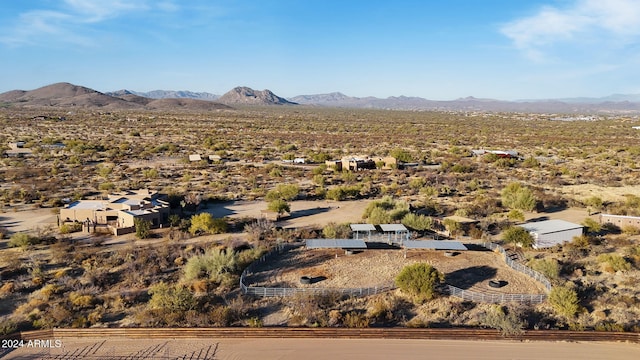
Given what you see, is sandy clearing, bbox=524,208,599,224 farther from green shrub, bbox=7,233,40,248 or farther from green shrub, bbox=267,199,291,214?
green shrub, bbox=7,233,40,248

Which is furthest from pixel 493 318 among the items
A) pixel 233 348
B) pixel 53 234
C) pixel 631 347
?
pixel 53 234

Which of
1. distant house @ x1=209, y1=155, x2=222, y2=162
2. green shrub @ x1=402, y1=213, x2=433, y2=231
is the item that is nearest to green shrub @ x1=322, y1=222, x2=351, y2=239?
green shrub @ x1=402, y1=213, x2=433, y2=231

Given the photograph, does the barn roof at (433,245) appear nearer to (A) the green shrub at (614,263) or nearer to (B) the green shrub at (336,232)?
(B) the green shrub at (336,232)

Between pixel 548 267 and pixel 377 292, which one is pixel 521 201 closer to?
pixel 548 267

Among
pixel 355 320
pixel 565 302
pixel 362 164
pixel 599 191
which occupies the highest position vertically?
pixel 362 164

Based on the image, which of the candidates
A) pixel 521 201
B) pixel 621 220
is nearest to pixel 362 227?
pixel 521 201

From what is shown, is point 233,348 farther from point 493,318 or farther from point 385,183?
point 385,183
